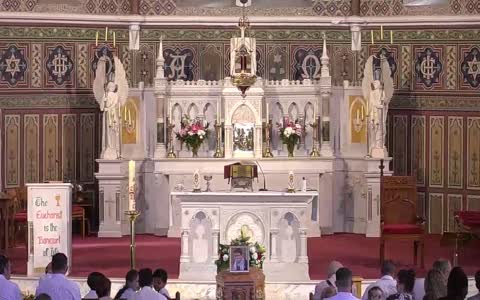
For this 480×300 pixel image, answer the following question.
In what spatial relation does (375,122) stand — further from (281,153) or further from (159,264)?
(159,264)

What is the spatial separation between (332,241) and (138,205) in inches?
131

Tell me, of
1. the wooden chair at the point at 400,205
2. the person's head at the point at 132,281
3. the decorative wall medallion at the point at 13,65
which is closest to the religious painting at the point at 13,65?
the decorative wall medallion at the point at 13,65

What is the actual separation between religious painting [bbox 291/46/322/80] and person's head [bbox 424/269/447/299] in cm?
1132

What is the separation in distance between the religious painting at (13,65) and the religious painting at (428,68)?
6372mm

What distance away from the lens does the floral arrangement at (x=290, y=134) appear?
20203 millimetres

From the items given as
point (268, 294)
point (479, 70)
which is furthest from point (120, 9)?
point (268, 294)

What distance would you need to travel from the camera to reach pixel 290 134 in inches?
795

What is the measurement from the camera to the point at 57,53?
20.7 m

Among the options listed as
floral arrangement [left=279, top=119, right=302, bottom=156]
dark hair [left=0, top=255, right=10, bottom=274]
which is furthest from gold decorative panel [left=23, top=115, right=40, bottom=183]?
dark hair [left=0, top=255, right=10, bottom=274]

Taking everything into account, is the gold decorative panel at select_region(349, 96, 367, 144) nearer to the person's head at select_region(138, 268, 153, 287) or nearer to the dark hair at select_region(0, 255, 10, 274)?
the person's head at select_region(138, 268, 153, 287)

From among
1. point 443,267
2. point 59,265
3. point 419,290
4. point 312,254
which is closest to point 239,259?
point 419,290

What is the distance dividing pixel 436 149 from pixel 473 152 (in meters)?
0.68

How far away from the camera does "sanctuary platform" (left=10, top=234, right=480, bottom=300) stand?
15.8 meters

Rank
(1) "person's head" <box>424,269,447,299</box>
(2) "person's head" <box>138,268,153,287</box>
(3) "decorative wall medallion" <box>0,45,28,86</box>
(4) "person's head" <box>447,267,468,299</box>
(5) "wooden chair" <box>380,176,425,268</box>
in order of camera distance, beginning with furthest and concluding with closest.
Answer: (3) "decorative wall medallion" <box>0,45,28,86</box>, (5) "wooden chair" <box>380,176,425,268</box>, (2) "person's head" <box>138,268,153,287</box>, (1) "person's head" <box>424,269,447,299</box>, (4) "person's head" <box>447,267,468,299</box>
